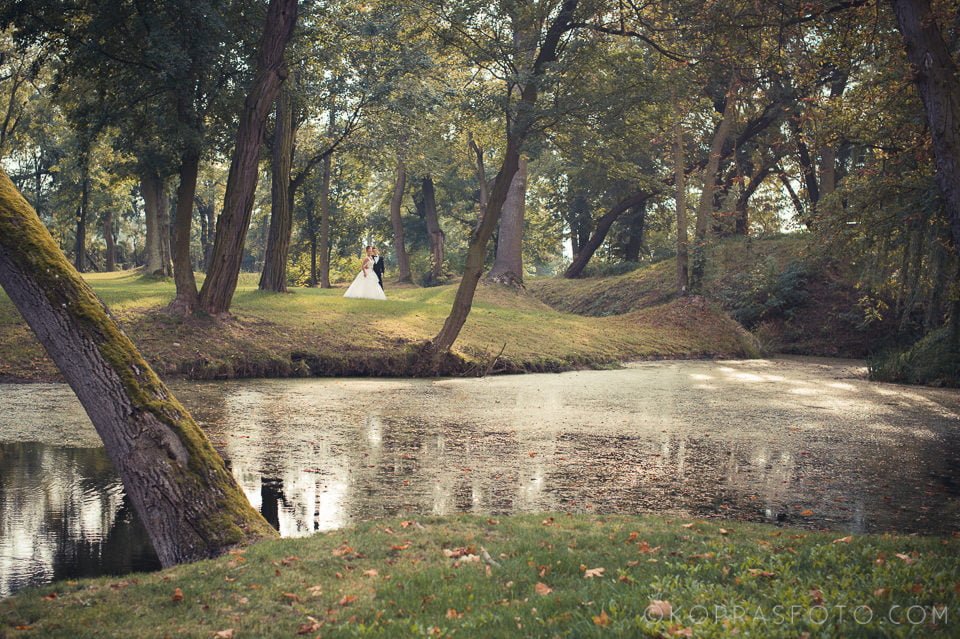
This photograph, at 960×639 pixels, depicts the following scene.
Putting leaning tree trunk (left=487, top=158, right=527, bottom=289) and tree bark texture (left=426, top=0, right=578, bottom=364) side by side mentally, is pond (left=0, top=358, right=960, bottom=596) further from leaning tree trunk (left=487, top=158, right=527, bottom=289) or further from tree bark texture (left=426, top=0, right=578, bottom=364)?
leaning tree trunk (left=487, top=158, right=527, bottom=289)

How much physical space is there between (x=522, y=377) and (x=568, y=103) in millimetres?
6491

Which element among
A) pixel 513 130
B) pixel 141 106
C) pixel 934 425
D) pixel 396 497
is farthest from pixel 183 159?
pixel 934 425

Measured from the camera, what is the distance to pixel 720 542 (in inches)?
227

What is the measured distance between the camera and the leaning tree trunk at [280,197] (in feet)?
76.2

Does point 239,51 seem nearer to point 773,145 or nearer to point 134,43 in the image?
point 134,43

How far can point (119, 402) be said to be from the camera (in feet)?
20.1

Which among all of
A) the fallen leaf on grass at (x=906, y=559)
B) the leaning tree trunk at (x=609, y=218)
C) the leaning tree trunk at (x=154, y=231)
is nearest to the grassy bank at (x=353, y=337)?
the leaning tree trunk at (x=154, y=231)

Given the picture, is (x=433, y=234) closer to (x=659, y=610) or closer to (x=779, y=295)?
(x=779, y=295)

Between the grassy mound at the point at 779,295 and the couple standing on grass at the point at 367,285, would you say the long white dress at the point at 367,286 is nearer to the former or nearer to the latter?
the couple standing on grass at the point at 367,285

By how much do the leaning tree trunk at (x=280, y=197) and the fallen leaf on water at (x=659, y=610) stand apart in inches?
792

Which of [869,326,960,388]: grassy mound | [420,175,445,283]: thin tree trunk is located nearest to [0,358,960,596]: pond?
[869,326,960,388]: grassy mound

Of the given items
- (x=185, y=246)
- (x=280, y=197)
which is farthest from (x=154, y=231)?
(x=185, y=246)

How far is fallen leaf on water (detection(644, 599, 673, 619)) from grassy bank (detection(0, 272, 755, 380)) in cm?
1366

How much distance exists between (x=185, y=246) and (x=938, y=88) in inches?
625
